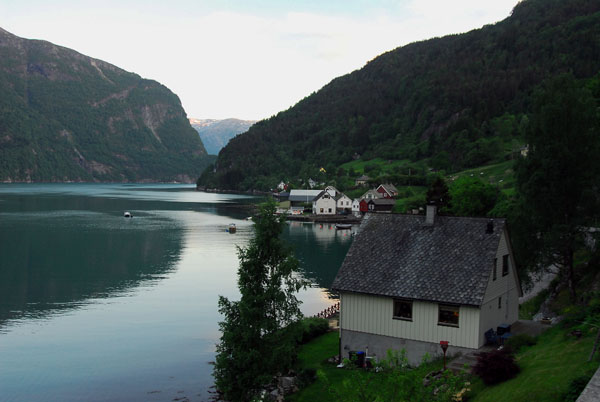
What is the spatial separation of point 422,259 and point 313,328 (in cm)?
1206

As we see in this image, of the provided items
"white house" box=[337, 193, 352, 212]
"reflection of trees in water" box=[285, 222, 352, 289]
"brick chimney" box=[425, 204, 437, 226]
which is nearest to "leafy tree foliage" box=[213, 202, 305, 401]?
"brick chimney" box=[425, 204, 437, 226]

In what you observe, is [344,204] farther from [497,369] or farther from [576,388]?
[576,388]

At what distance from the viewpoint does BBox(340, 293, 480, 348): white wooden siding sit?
2502 centimetres

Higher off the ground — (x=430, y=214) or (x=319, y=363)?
(x=430, y=214)

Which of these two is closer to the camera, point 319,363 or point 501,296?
point 501,296

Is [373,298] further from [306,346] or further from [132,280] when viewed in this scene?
[132,280]

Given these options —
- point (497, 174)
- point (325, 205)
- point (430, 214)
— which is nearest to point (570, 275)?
point (430, 214)

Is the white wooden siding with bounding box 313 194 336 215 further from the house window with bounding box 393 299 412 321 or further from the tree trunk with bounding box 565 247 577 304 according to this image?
the house window with bounding box 393 299 412 321

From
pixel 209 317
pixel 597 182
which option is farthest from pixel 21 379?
pixel 597 182

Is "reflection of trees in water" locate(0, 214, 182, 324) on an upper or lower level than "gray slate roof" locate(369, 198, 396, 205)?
lower

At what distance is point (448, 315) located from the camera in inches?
1001

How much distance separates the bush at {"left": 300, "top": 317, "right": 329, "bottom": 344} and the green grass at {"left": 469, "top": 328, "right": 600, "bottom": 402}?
1514cm

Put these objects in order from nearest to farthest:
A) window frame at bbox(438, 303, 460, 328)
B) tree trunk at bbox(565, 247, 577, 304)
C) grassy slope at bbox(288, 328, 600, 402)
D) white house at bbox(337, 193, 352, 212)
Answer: grassy slope at bbox(288, 328, 600, 402) → window frame at bbox(438, 303, 460, 328) → tree trunk at bbox(565, 247, 577, 304) → white house at bbox(337, 193, 352, 212)

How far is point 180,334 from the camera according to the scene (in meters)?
44.3
